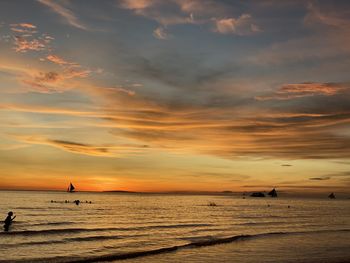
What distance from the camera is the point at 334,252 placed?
32.2 meters

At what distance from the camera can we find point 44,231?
47.1 m

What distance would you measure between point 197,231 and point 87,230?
45.0 feet

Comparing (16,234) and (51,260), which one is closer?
(51,260)

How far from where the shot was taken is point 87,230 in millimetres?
47469

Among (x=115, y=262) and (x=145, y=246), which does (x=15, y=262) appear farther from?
(x=145, y=246)

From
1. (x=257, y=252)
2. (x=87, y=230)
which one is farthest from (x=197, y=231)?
(x=257, y=252)

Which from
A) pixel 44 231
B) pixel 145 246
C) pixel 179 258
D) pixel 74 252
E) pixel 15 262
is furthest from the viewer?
pixel 44 231

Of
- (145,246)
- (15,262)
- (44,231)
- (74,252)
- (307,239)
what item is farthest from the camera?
(44,231)

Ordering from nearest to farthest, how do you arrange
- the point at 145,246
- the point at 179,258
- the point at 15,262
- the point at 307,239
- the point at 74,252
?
1. the point at 15,262
2. the point at 179,258
3. the point at 74,252
4. the point at 145,246
5. the point at 307,239

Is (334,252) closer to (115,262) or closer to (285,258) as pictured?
(285,258)

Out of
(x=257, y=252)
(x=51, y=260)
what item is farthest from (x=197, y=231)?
(x=51, y=260)

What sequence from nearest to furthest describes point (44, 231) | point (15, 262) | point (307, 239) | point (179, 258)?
1. point (15, 262)
2. point (179, 258)
3. point (307, 239)
4. point (44, 231)

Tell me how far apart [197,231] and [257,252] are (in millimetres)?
18480

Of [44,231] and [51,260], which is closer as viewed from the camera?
[51,260]
